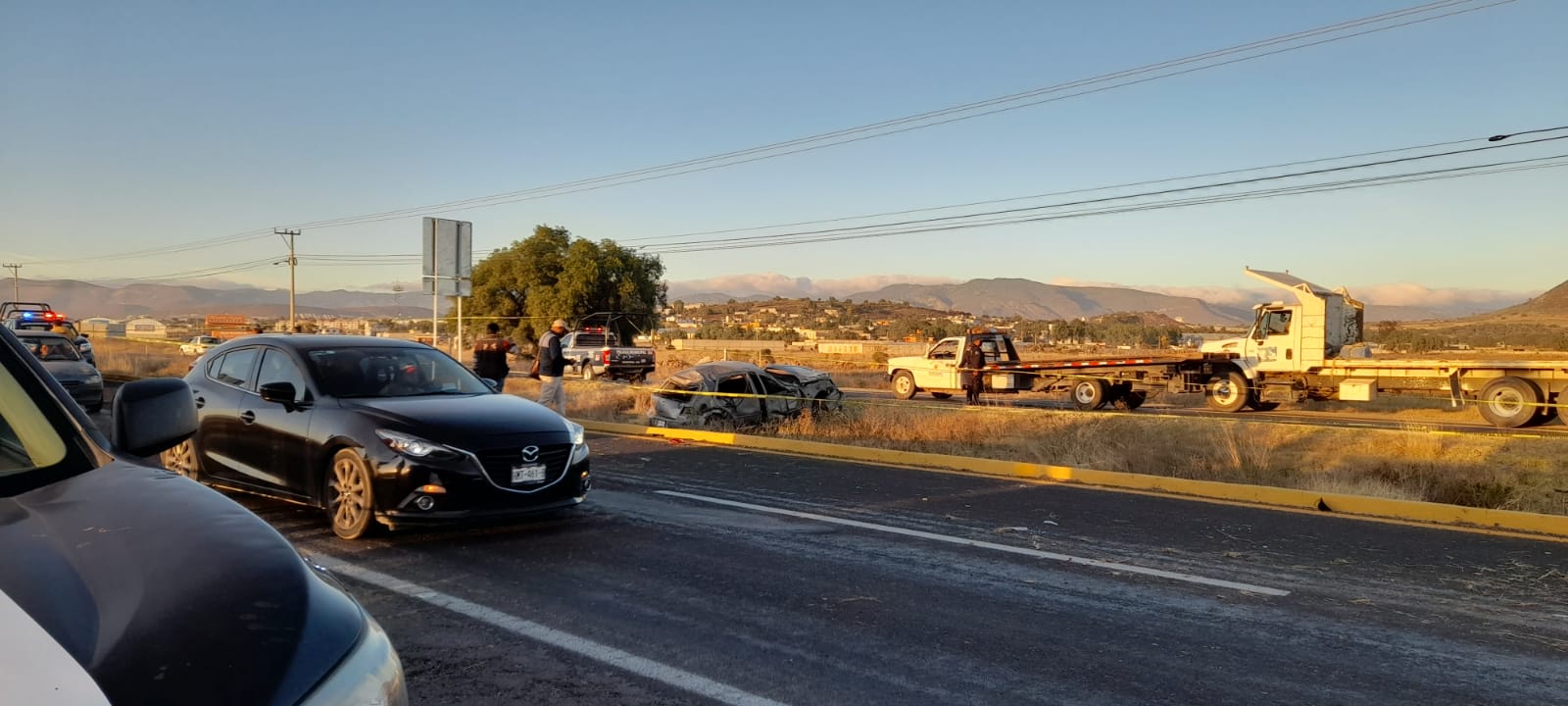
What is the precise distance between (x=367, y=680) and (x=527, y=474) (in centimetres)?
543

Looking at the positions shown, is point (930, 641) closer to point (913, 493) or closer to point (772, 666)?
point (772, 666)

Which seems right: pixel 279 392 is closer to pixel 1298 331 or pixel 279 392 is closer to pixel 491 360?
pixel 491 360

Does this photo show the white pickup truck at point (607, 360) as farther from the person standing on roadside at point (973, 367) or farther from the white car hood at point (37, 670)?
the white car hood at point (37, 670)

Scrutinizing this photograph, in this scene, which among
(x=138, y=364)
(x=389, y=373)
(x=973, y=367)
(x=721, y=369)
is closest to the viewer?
(x=389, y=373)

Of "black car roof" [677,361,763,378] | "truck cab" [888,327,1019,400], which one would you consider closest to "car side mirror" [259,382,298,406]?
"black car roof" [677,361,763,378]

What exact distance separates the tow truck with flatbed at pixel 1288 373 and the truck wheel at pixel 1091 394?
0.03m

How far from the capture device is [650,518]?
8.39 m

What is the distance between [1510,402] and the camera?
68.3 ft

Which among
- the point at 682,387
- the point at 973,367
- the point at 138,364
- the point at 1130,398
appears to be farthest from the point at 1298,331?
the point at 138,364

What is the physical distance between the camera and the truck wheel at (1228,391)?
81.3 feet

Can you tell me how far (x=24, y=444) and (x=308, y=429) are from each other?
526 cm

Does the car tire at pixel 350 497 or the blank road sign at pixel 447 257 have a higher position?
the blank road sign at pixel 447 257

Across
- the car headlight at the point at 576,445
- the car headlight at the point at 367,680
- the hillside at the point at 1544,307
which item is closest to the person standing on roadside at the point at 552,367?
the car headlight at the point at 576,445

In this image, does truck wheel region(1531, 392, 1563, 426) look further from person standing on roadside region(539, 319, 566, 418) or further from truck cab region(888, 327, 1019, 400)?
person standing on roadside region(539, 319, 566, 418)
